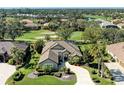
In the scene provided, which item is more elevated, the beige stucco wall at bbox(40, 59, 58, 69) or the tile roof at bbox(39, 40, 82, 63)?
the tile roof at bbox(39, 40, 82, 63)

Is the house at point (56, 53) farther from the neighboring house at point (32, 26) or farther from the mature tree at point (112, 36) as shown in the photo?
the mature tree at point (112, 36)

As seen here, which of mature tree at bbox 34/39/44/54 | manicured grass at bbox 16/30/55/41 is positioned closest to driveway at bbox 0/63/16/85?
mature tree at bbox 34/39/44/54

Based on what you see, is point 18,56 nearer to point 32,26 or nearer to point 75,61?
point 75,61

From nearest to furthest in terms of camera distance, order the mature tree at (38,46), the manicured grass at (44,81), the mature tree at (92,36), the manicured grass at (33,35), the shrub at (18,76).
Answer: the manicured grass at (44,81), the shrub at (18,76), the mature tree at (38,46), the mature tree at (92,36), the manicured grass at (33,35)

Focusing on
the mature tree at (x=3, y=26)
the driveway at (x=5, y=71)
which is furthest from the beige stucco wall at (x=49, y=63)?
the mature tree at (x=3, y=26)

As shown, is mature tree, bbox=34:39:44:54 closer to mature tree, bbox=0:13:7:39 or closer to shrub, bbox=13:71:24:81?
mature tree, bbox=0:13:7:39

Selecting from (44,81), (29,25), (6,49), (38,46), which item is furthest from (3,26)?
(44,81)
